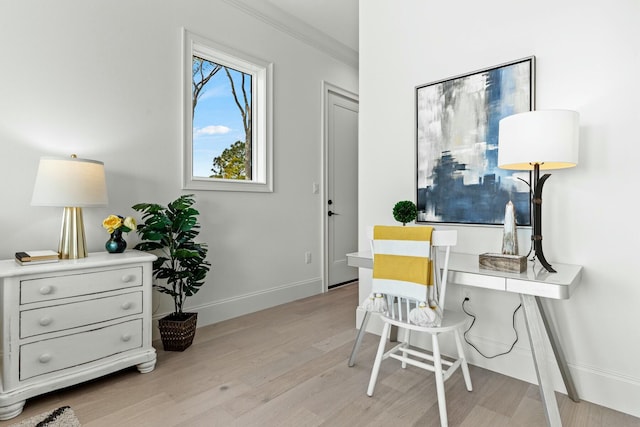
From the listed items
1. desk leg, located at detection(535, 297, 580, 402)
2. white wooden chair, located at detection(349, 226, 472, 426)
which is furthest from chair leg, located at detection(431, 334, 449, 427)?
desk leg, located at detection(535, 297, 580, 402)

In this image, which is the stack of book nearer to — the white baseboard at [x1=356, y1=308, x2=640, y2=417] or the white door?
the white baseboard at [x1=356, y1=308, x2=640, y2=417]

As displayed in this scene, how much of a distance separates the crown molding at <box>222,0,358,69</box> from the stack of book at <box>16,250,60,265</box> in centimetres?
239

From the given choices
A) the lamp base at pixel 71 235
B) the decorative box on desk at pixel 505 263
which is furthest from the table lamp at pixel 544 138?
the lamp base at pixel 71 235

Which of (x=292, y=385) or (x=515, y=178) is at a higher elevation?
(x=515, y=178)

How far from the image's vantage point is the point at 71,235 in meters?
1.95

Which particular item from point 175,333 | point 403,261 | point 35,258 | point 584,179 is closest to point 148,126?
point 35,258

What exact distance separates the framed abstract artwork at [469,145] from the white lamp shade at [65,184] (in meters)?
2.02

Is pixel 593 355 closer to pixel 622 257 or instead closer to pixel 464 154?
pixel 622 257

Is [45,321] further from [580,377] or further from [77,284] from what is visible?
[580,377]

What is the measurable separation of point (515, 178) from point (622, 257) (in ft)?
2.01

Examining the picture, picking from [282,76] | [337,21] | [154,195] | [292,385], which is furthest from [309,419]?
[337,21]

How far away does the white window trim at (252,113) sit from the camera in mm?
2717

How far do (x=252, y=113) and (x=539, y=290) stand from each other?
2772 millimetres

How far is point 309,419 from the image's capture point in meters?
1.58
